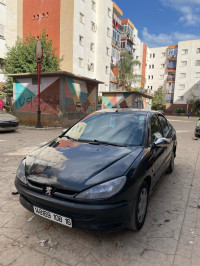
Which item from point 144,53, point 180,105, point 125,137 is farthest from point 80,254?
point 144,53

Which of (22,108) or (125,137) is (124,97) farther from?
(125,137)

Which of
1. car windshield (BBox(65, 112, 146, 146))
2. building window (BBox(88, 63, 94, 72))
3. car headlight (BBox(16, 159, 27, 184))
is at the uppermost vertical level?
building window (BBox(88, 63, 94, 72))

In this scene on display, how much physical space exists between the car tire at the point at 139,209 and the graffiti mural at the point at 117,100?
18.5 m

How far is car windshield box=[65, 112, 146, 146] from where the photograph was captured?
3121 millimetres

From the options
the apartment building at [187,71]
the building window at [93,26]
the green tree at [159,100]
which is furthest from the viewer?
the green tree at [159,100]

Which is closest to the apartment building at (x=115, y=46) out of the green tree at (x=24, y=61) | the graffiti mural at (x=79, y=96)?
the green tree at (x=24, y=61)

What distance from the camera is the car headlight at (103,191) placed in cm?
208

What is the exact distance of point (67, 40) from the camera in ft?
83.4

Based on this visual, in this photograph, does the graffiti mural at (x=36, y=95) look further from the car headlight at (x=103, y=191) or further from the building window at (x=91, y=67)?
the building window at (x=91, y=67)

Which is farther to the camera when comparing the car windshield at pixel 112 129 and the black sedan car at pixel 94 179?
the car windshield at pixel 112 129

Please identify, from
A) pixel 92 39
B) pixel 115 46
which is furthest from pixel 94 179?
pixel 115 46

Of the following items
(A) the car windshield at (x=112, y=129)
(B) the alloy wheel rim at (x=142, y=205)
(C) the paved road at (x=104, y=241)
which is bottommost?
(C) the paved road at (x=104, y=241)

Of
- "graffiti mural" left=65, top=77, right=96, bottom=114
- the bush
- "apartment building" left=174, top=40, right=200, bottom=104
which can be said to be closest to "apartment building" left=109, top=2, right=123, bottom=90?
"graffiti mural" left=65, top=77, right=96, bottom=114

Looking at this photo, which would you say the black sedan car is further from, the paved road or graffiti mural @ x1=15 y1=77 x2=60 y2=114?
graffiti mural @ x1=15 y1=77 x2=60 y2=114
